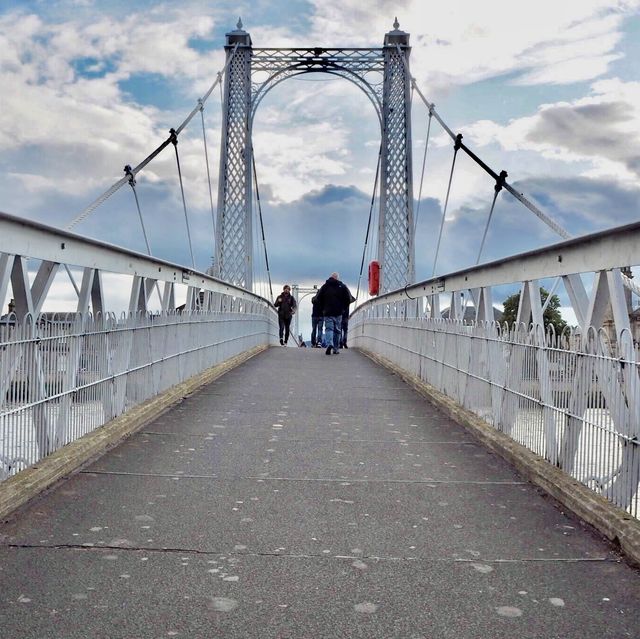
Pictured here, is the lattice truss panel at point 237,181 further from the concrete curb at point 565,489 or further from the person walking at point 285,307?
the concrete curb at point 565,489

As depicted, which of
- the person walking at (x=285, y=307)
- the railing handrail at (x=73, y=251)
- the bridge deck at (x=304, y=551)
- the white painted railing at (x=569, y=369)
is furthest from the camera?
the person walking at (x=285, y=307)

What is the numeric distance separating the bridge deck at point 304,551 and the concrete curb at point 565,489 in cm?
9

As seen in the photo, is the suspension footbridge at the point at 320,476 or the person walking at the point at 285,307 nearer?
the suspension footbridge at the point at 320,476

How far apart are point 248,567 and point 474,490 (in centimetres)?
213

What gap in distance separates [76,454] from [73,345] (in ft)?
2.98

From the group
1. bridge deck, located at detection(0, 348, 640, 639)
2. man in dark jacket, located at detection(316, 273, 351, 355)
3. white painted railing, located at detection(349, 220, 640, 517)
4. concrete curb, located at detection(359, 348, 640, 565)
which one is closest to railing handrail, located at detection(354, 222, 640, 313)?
white painted railing, located at detection(349, 220, 640, 517)

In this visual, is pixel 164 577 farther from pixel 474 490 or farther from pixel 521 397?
pixel 521 397

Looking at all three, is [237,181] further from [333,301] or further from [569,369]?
[569,369]

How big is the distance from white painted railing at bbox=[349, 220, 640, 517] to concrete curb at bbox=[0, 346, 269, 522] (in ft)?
9.91

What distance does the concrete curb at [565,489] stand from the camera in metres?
4.52

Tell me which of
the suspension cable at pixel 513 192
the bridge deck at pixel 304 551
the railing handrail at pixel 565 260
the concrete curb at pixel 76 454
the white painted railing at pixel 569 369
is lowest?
the bridge deck at pixel 304 551

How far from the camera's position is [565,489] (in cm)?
544

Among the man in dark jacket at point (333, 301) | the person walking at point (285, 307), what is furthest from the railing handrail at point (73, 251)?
the person walking at point (285, 307)

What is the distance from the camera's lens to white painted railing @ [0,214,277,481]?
223 inches
